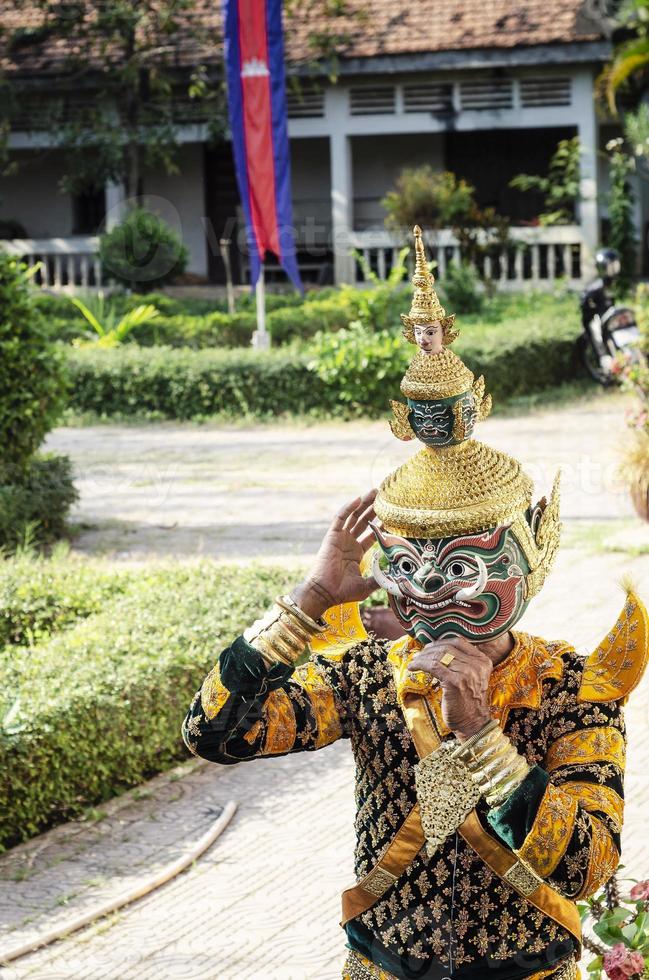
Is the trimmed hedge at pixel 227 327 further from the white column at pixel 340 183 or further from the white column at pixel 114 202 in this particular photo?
the white column at pixel 114 202

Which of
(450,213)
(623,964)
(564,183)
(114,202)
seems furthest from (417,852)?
(114,202)

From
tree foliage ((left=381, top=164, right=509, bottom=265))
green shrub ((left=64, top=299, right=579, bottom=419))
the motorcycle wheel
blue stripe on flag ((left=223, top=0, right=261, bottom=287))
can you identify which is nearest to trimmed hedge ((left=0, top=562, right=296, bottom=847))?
green shrub ((left=64, top=299, right=579, bottom=419))

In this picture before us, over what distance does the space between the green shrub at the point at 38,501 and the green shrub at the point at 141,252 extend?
10176mm

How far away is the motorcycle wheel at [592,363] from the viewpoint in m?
15.0

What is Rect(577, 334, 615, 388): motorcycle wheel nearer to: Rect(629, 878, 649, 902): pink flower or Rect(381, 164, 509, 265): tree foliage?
Rect(381, 164, 509, 265): tree foliage

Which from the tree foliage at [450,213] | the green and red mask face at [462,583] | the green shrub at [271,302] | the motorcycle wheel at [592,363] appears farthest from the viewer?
the tree foliage at [450,213]

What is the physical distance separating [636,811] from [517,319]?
12.0 metres

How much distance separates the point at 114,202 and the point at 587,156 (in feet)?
23.5

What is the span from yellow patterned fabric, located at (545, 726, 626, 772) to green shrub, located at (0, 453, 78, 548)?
6740 millimetres

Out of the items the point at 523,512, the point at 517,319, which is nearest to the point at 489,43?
the point at 517,319

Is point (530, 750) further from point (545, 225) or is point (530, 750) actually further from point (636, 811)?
point (545, 225)

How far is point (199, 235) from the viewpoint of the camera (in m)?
23.7

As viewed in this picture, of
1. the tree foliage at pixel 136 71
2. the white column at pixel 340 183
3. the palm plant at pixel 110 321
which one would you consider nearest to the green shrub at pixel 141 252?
the tree foliage at pixel 136 71

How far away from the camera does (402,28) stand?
21.0 m
